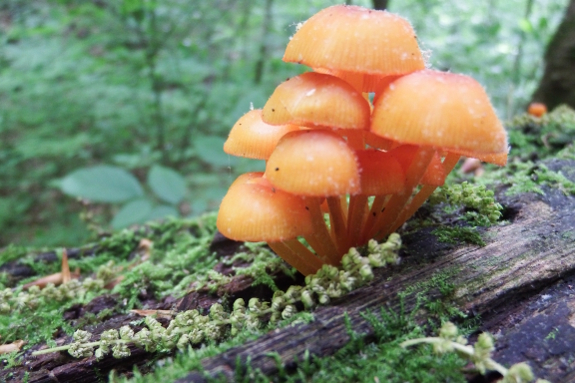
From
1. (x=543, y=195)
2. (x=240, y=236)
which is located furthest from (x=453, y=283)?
(x=543, y=195)

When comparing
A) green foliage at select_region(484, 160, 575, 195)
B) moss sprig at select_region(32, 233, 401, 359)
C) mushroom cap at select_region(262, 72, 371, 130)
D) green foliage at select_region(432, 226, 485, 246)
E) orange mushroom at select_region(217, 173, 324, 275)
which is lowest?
moss sprig at select_region(32, 233, 401, 359)

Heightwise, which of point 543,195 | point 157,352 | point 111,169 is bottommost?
point 111,169

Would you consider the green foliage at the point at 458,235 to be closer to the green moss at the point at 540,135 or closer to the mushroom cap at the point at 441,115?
the mushroom cap at the point at 441,115

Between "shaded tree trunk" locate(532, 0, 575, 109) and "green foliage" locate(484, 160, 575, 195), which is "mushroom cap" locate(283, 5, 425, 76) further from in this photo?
"shaded tree trunk" locate(532, 0, 575, 109)

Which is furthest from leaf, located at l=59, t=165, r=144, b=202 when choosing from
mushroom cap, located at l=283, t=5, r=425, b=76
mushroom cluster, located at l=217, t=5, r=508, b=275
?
mushroom cap, located at l=283, t=5, r=425, b=76

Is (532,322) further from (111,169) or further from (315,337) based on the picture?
(111,169)

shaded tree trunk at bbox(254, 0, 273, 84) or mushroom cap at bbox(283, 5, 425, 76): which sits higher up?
mushroom cap at bbox(283, 5, 425, 76)
